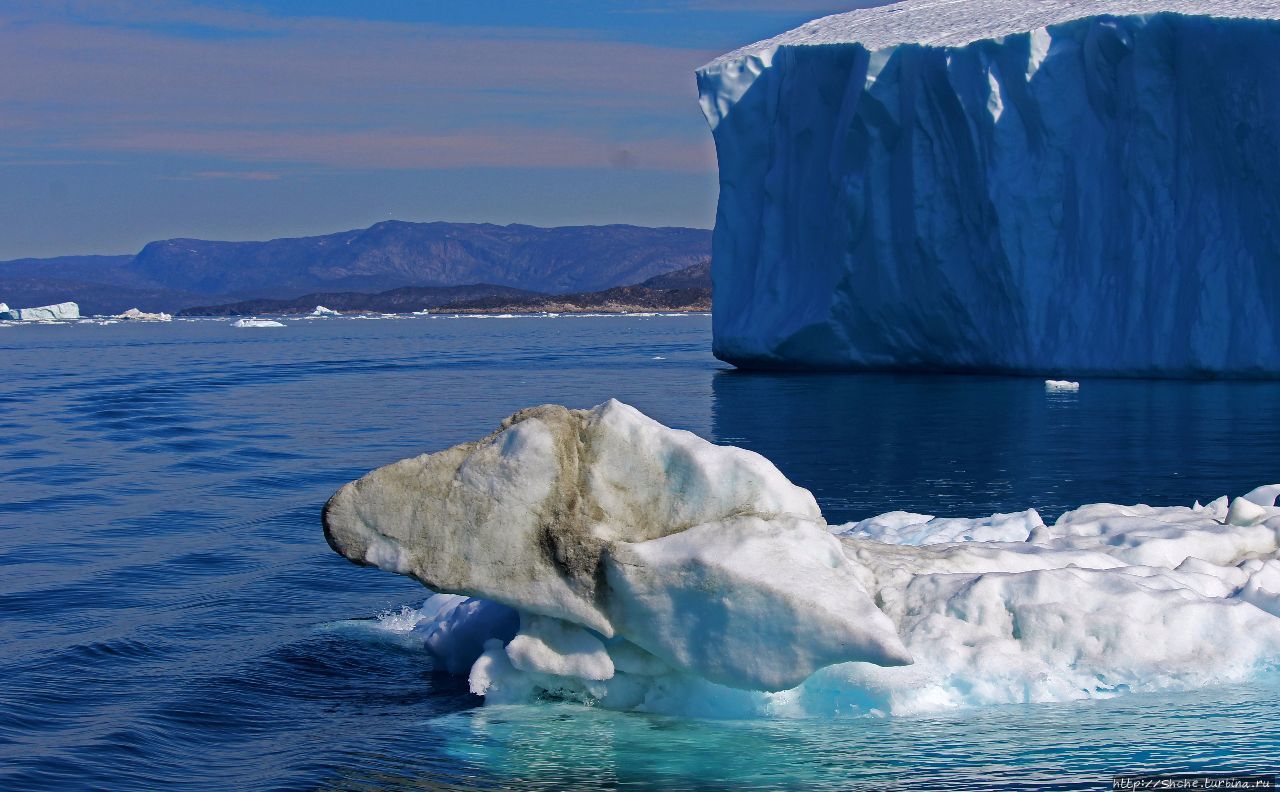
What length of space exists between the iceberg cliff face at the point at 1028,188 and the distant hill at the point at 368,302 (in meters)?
117

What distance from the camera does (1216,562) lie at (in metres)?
6.89

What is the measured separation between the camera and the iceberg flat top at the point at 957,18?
67.8ft

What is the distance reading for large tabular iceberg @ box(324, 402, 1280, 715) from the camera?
5.40 metres

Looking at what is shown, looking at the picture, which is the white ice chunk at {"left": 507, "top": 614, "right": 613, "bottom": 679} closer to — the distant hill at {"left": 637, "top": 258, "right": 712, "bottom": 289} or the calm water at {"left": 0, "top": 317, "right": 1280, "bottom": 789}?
the calm water at {"left": 0, "top": 317, "right": 1280, "bottom": 789}

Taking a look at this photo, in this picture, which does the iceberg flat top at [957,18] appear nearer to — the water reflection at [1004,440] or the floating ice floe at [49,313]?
the water reflection at [1004,440]

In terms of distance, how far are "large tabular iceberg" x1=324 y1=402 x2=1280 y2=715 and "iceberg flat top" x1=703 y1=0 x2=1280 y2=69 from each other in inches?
656

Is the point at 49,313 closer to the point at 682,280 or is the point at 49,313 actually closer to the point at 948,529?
the point at 682,280

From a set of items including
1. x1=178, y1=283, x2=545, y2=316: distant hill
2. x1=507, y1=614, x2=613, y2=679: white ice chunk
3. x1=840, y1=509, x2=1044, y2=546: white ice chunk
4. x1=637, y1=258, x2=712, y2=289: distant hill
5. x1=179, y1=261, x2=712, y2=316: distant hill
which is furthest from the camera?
x1=178, y1=283, x2=545, y2=316: distant hill

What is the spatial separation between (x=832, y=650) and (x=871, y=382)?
19636mm

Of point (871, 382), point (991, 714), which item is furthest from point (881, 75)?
point (991, 714)

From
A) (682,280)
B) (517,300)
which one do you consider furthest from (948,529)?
(682,280)

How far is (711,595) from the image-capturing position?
212 inches

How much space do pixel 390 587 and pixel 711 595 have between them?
3982 mm

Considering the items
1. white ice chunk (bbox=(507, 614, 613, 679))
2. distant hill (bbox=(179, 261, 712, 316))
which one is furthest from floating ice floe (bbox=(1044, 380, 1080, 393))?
distant hill (bbox=(179, 261, 712, 316))
